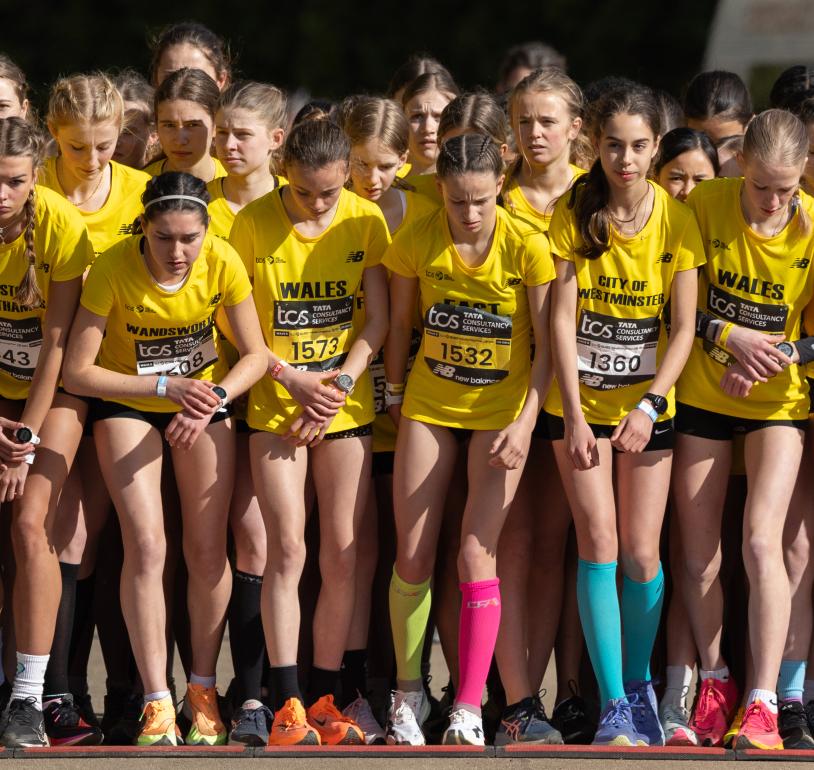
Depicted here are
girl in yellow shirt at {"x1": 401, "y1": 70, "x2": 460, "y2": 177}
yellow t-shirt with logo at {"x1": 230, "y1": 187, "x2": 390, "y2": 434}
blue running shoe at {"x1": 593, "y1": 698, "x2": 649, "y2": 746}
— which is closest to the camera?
blue running shoe at {"x1": 593, "y1": 698, "x2": 649, "y2": 746}

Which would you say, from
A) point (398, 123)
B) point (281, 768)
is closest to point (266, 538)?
point (281, 768)

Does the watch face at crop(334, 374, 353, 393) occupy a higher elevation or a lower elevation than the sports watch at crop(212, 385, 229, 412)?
higher

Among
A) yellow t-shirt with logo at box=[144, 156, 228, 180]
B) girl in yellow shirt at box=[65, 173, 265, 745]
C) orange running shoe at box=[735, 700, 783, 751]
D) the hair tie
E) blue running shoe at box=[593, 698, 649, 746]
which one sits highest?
yellow t-shirt with logo at box=[144, 156, 228, 180]

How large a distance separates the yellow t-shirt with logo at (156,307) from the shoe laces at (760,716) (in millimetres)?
2026

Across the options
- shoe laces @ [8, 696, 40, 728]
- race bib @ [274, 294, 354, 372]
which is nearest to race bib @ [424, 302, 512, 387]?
race bib @ [274, 294, 354, 372]

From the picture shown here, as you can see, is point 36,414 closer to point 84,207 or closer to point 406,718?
point 84,207

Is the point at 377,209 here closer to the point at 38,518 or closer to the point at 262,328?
the point at 262,328

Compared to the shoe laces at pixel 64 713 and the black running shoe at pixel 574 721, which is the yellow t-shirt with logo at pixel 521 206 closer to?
the black running shoe at pixel 574 721

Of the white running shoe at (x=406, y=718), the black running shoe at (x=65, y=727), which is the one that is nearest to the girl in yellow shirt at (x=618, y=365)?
the white running shoe at (x=406, y=718)

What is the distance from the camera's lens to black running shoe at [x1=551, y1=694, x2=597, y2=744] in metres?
4.91

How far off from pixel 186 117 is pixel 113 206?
456 millimetres

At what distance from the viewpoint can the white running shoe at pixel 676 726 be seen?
4.74 m

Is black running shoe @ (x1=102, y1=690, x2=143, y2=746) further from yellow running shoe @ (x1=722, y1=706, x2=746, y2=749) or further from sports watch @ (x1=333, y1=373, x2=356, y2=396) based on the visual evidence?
yellow running shoe @ (x1=722, y1=706, x2=746, y2=749)

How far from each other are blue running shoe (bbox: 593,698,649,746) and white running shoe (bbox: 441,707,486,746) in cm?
37
